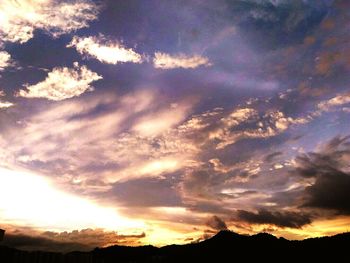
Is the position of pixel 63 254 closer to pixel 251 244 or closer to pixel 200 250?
pixel 200 250

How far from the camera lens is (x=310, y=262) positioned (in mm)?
59781

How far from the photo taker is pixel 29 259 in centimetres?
1596

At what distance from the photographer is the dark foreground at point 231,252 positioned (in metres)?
16.7

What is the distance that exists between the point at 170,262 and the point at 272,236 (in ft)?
294

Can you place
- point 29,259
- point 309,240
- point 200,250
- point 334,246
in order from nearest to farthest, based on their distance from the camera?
point 29,259 → point 334,246 → point 309,240 → point 200,250

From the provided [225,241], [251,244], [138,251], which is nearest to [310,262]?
[251,244]

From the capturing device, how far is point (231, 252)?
280ft

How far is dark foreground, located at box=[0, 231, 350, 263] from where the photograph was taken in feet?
54.7

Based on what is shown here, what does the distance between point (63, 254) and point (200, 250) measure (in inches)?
2995

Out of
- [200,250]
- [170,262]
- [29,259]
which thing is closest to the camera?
[29,259]

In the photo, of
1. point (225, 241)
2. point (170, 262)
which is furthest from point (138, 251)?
point (170, 262)

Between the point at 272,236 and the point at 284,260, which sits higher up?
the point at 272,236

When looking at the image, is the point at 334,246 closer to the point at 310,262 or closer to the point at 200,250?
the point at 310,262

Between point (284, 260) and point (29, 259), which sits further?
point (284, 260)
